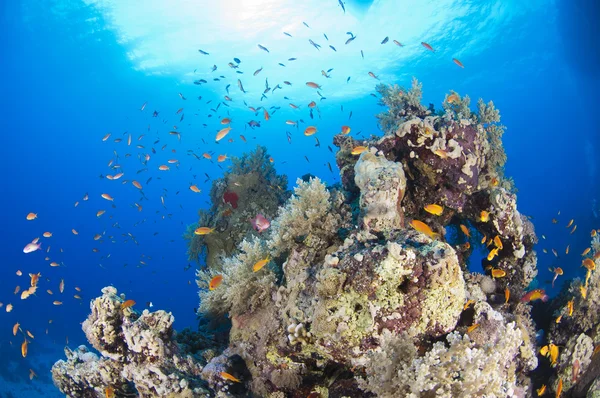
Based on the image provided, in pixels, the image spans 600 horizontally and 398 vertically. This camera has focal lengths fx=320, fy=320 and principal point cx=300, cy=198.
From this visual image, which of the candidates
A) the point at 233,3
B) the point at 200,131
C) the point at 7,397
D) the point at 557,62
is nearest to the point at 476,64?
the point at 557,62

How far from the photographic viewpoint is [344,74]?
140 ft

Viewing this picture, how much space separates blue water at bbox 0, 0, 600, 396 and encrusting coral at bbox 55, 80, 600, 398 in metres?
2.16

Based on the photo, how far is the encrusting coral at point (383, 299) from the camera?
3.47 meters

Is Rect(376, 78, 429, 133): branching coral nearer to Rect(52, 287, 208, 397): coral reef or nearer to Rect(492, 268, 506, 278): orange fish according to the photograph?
Rect(492, 268, 506, 278): orange fish

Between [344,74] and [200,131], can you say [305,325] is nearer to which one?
[344,74]

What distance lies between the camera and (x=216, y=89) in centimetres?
4684

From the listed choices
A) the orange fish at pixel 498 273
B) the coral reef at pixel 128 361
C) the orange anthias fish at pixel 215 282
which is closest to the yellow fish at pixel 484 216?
A: the orange fish at pixel 498 273

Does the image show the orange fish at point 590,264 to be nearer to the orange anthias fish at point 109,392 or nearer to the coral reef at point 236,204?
the coral reef at point 236,204

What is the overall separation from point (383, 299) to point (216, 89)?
48.4 metres

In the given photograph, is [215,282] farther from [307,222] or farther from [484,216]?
[484,216]

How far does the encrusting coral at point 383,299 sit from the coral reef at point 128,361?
0.02 meters

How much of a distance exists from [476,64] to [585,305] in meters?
43.5

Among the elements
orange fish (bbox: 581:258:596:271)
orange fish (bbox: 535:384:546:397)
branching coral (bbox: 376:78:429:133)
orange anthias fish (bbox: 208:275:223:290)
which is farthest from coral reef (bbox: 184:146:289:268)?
orange fish (bbox: 581:258:596:271)

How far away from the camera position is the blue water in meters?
30.9
